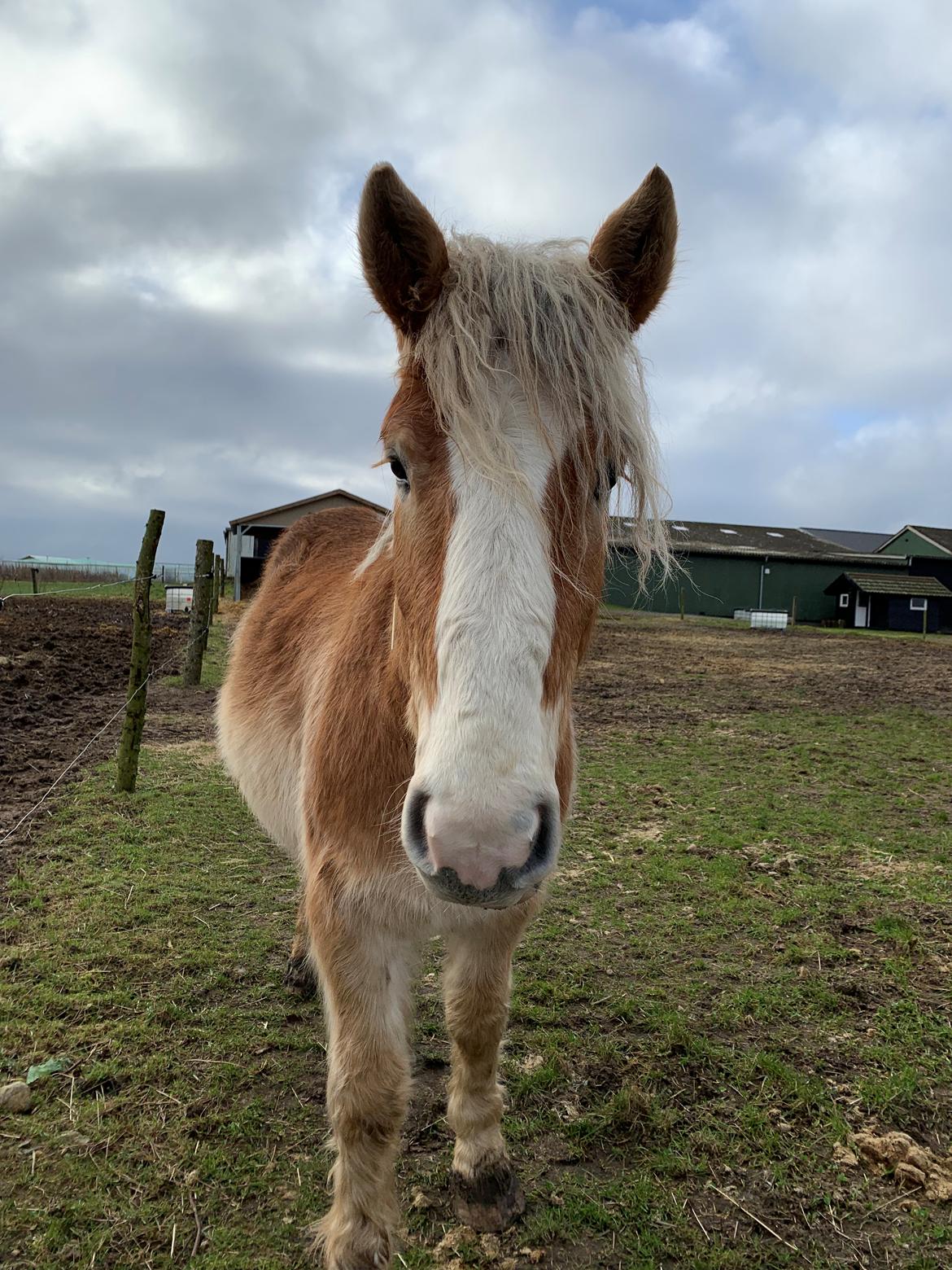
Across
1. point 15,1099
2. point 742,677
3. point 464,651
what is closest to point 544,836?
point 464,651

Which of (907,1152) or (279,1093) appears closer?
(907,1152)

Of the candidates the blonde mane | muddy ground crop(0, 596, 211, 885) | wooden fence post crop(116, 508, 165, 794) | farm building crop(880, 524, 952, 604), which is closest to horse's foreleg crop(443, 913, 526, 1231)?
the blonde mane

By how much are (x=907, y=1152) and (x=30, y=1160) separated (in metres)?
2.92

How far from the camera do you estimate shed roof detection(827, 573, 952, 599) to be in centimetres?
3391

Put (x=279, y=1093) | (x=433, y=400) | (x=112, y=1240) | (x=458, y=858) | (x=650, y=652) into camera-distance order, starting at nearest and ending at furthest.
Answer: (x=458, y=858), (x=433, y=400), (x=112, y=1240), (x=279, y=1093), (x=650, y=652)

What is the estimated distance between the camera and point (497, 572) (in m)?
1.49

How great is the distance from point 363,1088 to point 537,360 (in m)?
2.04

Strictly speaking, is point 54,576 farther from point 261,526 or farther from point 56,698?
point 56,698

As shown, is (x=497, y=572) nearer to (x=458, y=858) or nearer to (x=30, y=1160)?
(x=458, y=858)

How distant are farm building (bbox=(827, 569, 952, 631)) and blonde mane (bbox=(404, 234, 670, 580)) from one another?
36.6 metres

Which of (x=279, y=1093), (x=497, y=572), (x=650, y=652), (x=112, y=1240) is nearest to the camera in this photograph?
(x=497, y=572)

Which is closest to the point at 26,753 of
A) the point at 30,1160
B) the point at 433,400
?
the point at 30,1160

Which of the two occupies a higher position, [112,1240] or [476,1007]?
[476,1007]

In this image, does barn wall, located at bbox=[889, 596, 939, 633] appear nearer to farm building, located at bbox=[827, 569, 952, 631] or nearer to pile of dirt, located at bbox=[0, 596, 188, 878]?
farm building, located at bbox=[827, 569, 952, 631]
